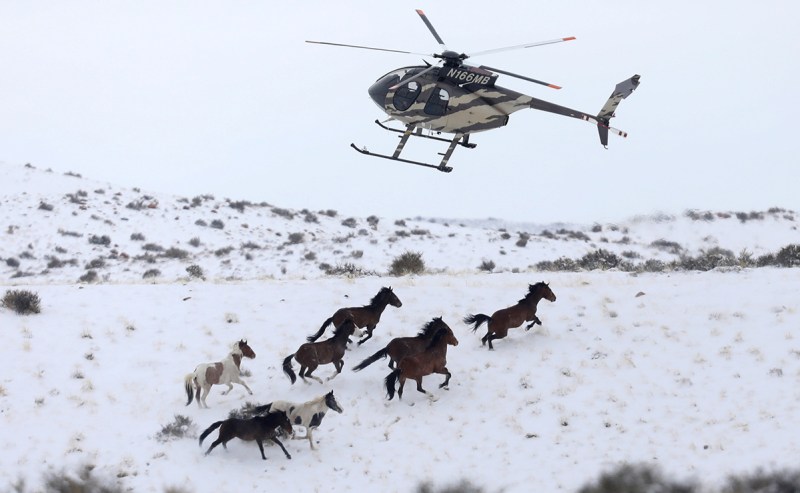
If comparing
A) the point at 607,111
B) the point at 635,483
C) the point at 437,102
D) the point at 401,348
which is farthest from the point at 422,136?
the point at 635,483

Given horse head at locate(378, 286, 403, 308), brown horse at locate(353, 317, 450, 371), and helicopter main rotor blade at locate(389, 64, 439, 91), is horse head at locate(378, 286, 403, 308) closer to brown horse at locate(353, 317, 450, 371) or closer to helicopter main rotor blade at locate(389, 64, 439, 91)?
brown horse at locate(353, 317, 450, 371)

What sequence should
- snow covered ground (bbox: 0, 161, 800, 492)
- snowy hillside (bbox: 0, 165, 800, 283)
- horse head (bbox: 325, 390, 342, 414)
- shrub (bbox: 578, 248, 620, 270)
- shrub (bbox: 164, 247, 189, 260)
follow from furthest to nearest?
shrub (bbox: 164, 247, 189, 260)
snowy hillside (bbox: 0, 165, 800, 283)
shrub (bbox: 578, 248, 620, 270)
horse head (bbox: 325, 390, 342, 414)
snow covered ground (bbox: 0, 161, 800, 492)

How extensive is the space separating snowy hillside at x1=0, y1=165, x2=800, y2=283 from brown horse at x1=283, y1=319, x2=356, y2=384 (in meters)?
14.5

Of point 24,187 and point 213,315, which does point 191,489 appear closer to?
point 213,315

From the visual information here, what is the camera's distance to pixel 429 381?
48.1ft

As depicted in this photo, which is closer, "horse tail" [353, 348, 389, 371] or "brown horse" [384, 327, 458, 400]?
"brown horse" [384, 327, 458, 400]

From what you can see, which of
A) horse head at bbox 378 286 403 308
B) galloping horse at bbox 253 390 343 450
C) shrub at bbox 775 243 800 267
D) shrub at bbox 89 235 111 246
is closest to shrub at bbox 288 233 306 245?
shrub at bbox 89 235 111 246

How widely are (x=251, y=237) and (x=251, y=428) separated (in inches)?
1116

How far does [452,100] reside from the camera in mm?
20281

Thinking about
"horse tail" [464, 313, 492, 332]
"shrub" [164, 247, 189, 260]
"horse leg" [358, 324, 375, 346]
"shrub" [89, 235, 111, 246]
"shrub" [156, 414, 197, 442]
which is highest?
"horse tail" [464, 313, 492, 332]

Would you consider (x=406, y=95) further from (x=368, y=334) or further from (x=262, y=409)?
(x=262, y=409)

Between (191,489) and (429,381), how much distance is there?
17.0 ft

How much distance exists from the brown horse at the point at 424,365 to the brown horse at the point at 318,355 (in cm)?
125

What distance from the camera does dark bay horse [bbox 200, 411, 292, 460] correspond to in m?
11.9
